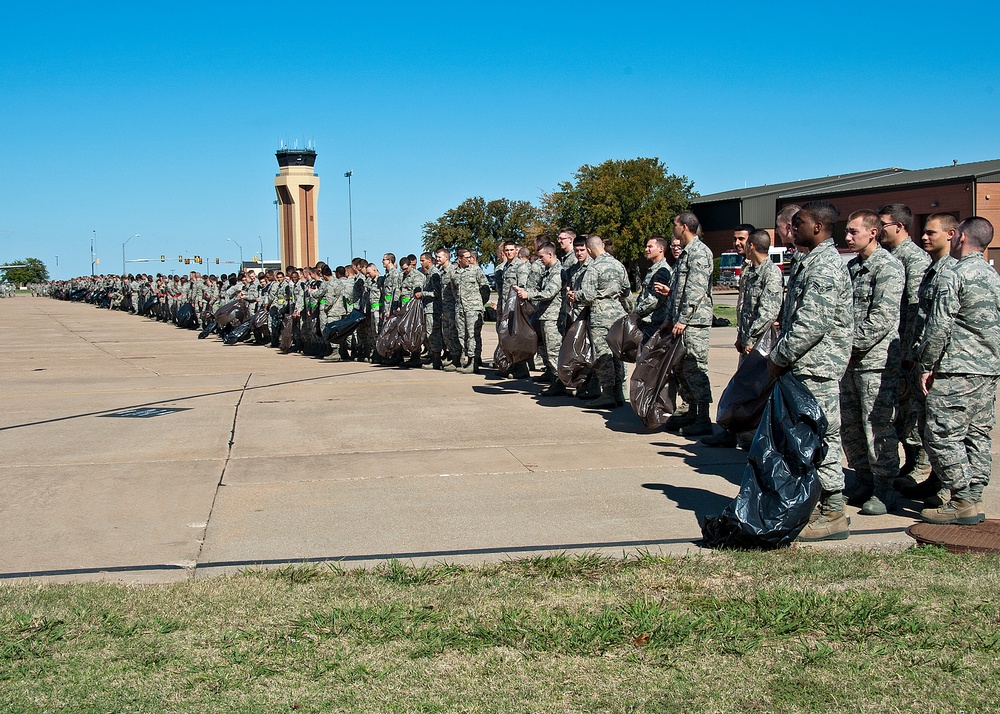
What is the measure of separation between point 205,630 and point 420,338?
12067 millimetres

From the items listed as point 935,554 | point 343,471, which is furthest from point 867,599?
point 343,471

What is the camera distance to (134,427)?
10531 millimetres

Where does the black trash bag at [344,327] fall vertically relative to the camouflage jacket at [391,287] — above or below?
below

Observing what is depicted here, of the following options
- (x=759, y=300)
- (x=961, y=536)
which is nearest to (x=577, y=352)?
Result: (x=759, y=300)

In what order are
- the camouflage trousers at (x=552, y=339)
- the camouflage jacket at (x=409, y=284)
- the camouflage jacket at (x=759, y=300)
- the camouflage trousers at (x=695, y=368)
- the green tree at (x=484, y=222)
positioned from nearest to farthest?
the camouflage jacket at (x=759, y=300)
the camouflage trousers at (x=695, y=368)
the camouflage trousers at (x=552, y=339)
the camouflage jacket at (x=409, y=284)
the green tree at (x=484, y=222)

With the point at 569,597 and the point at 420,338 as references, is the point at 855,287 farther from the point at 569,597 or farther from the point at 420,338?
the point at 420,338

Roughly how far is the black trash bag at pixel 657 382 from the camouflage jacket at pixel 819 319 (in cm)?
336

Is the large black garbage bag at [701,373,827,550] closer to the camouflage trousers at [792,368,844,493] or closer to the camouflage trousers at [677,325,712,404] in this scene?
the camouflage trousers at [792,368,844,493]

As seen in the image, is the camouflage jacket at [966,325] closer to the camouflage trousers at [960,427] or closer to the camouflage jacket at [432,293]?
the camouflage trousers at [960,427]

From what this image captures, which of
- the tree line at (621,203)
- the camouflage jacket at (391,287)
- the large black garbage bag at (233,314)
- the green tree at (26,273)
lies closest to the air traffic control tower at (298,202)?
the green tree at (26,273)

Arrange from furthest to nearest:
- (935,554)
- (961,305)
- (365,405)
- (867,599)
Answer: (365,405) → (961,305) → (935,554) → (867,599)

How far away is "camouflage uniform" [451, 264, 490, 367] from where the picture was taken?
623 inches

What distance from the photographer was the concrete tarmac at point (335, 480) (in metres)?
5.76

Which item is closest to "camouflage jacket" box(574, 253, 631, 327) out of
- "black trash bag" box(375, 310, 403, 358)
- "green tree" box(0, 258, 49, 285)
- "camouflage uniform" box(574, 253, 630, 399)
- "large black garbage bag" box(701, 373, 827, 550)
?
"camouflage uniform" box(574, 253, 630, 399)
